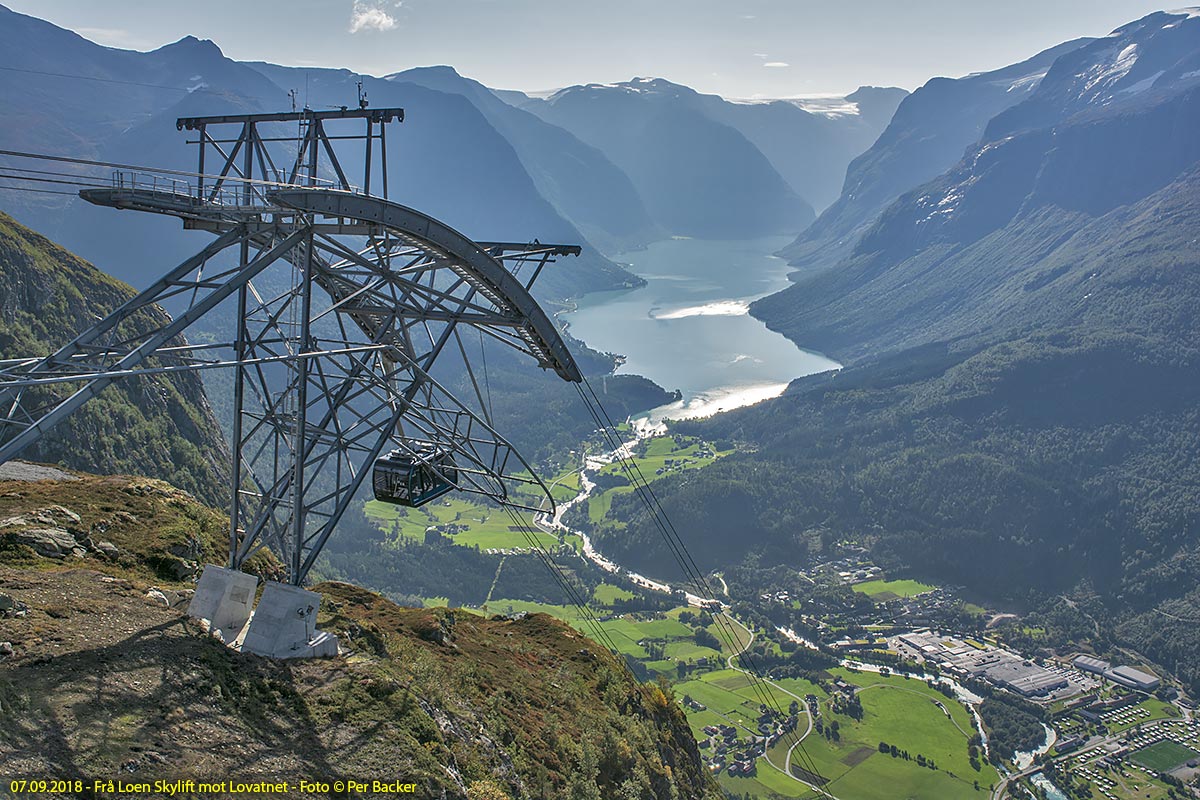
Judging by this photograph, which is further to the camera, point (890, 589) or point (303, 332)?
point (890, 589)

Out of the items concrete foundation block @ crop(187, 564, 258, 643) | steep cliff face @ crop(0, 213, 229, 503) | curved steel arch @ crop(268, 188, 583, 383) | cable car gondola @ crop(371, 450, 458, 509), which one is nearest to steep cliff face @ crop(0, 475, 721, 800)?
concrete foundation block @ crop(187, 564, 258, 643)

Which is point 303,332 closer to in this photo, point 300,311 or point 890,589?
point 300,311

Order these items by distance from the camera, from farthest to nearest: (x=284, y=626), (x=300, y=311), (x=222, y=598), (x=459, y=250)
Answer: (x=459, y=250), (x=300, y=311), (x=222, y=598), (x=284, y=626)

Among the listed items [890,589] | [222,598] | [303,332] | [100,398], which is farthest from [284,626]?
[890,589]

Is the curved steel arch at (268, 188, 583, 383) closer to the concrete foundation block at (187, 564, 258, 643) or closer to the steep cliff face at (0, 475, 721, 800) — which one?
the concrete foundation block at (187, 564, 258, 643)

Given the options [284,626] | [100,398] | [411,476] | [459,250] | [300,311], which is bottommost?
[100,398]

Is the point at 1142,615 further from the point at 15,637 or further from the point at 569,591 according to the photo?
the point at 15,637

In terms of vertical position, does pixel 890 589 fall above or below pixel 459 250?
below

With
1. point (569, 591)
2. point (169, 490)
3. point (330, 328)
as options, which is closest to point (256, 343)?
point (169, 490)
